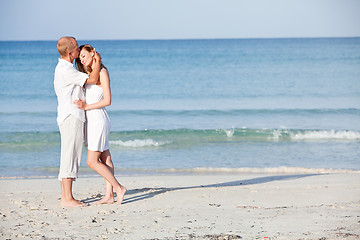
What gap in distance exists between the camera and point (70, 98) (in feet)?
18.2

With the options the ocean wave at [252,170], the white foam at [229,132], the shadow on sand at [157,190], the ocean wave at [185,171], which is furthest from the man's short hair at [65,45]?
the white foam at [229,132]

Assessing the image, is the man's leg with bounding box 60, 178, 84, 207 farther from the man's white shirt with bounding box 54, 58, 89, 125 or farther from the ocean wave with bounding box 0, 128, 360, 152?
the ocean wave with bounding box 0, 128, 360, 152

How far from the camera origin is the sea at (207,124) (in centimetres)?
1024

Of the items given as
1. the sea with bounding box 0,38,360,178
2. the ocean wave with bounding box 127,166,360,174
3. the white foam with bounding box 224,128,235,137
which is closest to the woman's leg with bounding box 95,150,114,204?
the sea with bounding box 0,38,360,178

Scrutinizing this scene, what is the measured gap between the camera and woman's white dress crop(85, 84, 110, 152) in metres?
5.60

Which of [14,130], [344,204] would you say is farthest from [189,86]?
[344,204]

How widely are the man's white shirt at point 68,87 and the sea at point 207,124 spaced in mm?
3944

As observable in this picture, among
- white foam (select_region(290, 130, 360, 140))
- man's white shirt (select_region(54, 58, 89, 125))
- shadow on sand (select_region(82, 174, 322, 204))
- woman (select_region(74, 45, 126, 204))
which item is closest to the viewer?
Result: man's white shirt (select_region(54, 58, 89, 125))

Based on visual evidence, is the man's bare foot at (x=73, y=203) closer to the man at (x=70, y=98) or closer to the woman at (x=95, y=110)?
the man at (x=70, y=98)

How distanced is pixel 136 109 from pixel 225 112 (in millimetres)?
3393

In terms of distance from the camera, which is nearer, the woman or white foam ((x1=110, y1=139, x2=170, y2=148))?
the woman

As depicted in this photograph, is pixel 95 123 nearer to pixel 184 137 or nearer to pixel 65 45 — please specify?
pixel 65 45

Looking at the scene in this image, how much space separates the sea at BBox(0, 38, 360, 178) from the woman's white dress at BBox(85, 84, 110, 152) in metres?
3.85

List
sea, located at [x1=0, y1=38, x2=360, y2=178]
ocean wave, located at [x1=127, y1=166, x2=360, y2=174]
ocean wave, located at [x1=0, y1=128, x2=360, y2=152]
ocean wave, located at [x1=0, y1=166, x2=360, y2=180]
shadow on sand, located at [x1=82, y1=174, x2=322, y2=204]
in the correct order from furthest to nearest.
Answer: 1. ocean wave, located at [x1=0, y1=128, x2=360, y2=152]
2. sea, located at [x1=0, y1=38, x2=360, y2=178]
3. ocean wave, located at [x1=127, y1=166, x2=360, y2=174]
4. ocean wave, located at [x1=0, y1=166, x2=360, y2=180]
5. shadow on sand, located at [x1=82, y1=174, x2=322, y2=204]
